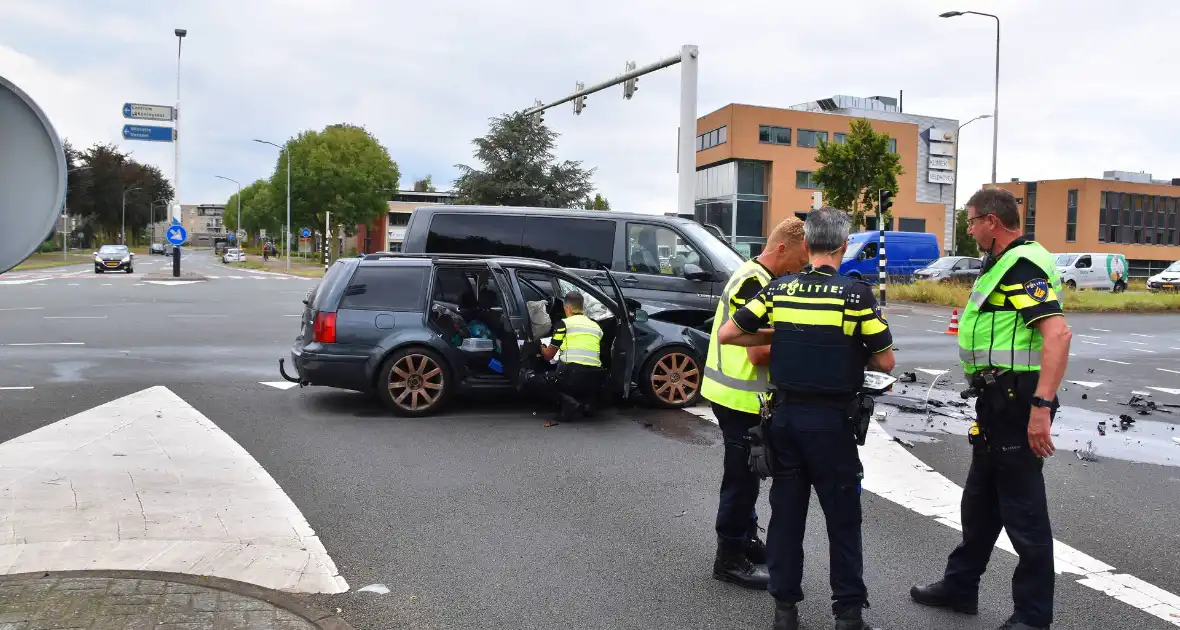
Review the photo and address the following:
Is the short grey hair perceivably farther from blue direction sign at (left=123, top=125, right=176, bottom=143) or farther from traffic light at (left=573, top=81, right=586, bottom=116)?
blue direction sign at (left=123, top=125, right=176, bottom=143)

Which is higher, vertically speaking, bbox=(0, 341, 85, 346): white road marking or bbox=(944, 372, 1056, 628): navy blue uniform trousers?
bbox=(944, 372, 1056, 628): navy blue uniform trousers

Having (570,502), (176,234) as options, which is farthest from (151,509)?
(176,234)

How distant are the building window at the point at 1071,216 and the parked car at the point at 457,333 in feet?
243

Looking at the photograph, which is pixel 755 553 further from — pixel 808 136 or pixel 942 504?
pixel 808 136

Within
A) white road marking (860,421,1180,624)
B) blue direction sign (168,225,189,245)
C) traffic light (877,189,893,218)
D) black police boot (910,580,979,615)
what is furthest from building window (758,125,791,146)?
black police boot (910,580,979,615)

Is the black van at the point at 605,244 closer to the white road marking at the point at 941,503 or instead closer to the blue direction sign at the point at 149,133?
the white road marking at the point at 941,503

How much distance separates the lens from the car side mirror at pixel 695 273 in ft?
33.5

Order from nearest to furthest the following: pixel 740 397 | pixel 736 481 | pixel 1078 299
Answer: pixel 740 397 → pixel 736 481 → pixel 1078 299

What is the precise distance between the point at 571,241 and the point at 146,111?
32104 mm

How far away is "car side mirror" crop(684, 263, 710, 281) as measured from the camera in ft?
33.5

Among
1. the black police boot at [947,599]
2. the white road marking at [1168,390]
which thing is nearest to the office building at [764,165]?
the white road marking at [1168,390]

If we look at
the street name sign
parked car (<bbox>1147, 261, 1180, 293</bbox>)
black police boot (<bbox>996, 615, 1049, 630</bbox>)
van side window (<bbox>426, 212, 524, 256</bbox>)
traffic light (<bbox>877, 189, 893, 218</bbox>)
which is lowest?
black police boot (<bbox>996, 615, 1049, 630</bbox>)

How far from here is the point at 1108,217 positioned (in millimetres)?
73500

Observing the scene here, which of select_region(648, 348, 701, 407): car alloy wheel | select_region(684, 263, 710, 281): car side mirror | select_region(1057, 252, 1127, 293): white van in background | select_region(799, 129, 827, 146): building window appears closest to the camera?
select_region(648, 348, 701, 407): car alloy wheel
